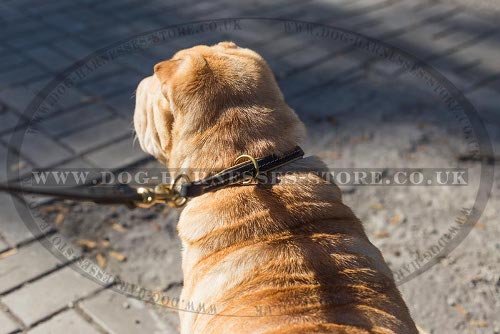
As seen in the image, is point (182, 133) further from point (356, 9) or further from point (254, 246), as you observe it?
point (356, 9)

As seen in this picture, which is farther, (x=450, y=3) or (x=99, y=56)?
(x=450, y=3)

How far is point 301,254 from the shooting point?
7.87 ft

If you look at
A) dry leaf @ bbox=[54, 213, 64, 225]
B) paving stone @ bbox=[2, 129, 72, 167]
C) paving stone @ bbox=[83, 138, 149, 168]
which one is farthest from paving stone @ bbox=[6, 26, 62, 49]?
dry leaf @ bbox=[54, 213, 64, 225]

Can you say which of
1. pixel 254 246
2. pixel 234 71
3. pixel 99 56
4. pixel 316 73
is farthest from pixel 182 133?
pixel 99 56

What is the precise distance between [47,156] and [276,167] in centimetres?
257

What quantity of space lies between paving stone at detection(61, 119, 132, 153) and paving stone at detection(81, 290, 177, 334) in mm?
1470

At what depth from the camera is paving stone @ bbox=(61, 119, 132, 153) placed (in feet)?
15.8

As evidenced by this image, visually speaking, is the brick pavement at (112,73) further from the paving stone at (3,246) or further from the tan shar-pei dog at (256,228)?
the tan shar-pei dog at (256,228)

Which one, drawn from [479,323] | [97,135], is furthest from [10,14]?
[479,323]

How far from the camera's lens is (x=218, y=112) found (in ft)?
8.68

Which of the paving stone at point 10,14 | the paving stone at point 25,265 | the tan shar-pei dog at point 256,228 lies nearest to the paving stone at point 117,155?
the paving stone at point 25,265

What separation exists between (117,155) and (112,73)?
1164 mm

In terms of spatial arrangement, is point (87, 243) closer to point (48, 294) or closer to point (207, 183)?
point (48, 294)

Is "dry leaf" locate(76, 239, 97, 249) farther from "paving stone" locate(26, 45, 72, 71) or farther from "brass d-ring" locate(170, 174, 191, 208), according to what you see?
"paving stone" locate(26, 45, 72, 71)
